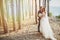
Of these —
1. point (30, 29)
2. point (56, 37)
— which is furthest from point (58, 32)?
point (30, 29)

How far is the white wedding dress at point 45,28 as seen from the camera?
1453mm

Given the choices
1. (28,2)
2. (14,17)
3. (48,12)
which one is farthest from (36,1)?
(14,17)

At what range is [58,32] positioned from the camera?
1.46 metres

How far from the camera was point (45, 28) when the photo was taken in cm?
146

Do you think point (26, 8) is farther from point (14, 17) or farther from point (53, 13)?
point (53, 13)

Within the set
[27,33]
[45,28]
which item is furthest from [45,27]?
[27,33]

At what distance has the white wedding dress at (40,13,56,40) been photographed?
145 cm

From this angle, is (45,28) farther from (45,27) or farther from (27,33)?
(27,33)

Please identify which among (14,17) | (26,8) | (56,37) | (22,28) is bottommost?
(56,37)

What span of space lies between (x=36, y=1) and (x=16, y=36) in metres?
0.50

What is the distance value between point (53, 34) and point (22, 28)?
0.39m

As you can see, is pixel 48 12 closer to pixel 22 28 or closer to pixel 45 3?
pixel 45 3

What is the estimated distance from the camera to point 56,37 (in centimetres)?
145

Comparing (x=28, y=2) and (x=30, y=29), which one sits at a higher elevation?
(x=28, y=2)
